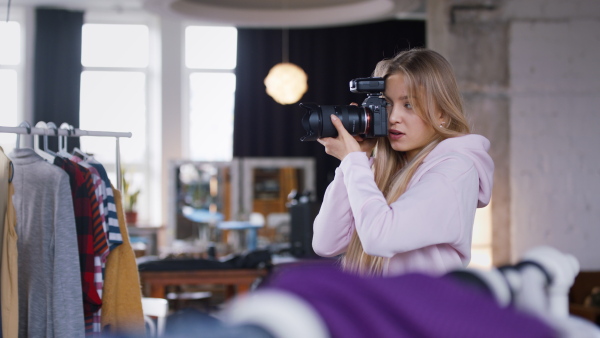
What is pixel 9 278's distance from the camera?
172cm

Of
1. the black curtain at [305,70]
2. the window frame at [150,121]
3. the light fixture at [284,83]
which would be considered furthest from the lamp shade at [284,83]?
the window frame at [150,121]

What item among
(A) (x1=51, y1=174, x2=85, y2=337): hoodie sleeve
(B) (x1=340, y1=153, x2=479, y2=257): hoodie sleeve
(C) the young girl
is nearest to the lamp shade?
(A) (x1=51, y1=174, x2=85, y2=337): hoodie sleeve

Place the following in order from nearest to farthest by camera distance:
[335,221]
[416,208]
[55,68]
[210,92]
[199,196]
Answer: [416,208] < [335,221] < [55,68] < [199,196] < [210,92]

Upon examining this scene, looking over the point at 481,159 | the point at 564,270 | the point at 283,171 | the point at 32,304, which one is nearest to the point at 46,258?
the point at 32,304

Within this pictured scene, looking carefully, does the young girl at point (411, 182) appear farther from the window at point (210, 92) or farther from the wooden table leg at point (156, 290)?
the window at point (210, 92)

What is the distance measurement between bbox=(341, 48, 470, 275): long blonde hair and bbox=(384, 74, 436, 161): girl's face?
0.5 inches

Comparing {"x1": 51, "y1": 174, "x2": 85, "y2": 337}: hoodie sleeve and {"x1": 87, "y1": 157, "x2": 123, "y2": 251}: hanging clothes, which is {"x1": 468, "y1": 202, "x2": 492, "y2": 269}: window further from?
{"x1": 51, "y1": 174, "x2": 85, "y2": 337}: hoodie sleeve

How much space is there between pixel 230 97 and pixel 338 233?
730 cm

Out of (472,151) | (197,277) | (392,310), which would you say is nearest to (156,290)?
(197,277)

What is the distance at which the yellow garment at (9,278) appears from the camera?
1.70 meters

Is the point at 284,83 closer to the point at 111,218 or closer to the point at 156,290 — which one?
the point at 156,290

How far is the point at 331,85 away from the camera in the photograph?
852cm

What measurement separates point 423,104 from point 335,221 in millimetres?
285

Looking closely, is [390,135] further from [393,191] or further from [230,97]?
[230,97]
